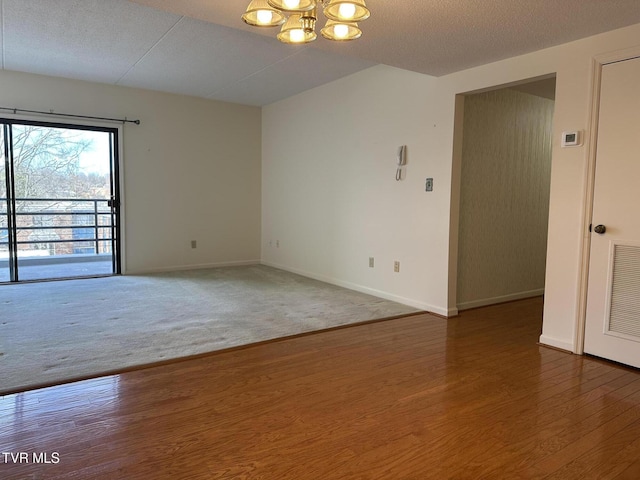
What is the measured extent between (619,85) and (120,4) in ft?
11.7

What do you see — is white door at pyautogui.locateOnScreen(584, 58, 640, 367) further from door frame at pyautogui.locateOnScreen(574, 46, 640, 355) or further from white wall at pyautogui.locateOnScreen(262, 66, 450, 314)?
white wall at pyautogui.locateOnScreen(262, 66, 450, 314)

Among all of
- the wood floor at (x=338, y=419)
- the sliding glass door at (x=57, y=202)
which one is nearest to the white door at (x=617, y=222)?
the wood floor at (x=338, y=419)

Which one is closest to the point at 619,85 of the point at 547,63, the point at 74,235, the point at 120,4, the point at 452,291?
the point at 547,63

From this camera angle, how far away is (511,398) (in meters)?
2.41

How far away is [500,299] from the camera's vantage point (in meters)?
4.71

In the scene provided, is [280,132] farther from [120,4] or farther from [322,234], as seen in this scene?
[120,4]

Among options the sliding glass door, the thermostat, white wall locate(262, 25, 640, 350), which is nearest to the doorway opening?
white wall locate(262, 25, 640, 350)

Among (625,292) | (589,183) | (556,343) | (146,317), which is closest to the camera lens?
(625,292)

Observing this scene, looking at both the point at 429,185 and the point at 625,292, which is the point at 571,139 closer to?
the point at 625,292

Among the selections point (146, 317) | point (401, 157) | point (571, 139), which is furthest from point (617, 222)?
point (146, 317)

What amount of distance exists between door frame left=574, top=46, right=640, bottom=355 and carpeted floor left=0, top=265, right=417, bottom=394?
150 centimetres

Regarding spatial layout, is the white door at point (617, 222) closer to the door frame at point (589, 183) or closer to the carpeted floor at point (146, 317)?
the door frame at point (589, 183)

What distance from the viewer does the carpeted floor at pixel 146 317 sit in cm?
284

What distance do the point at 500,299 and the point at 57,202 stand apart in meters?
5.56
